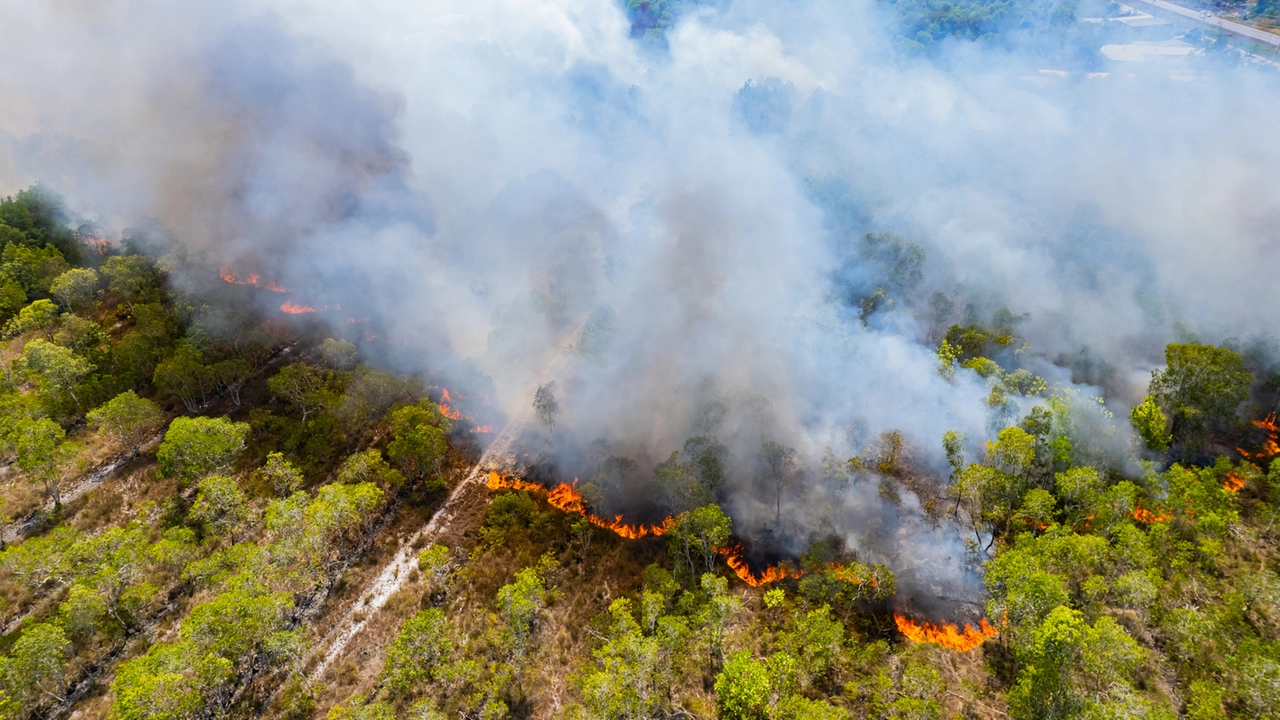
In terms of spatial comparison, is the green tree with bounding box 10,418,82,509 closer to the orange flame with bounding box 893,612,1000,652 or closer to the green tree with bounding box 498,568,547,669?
the green tree with bounding box 498,568,547,669

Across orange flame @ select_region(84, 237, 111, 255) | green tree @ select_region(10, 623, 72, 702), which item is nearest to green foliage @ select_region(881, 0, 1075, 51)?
orange flame @ select_region(84, 237, 111, 255)

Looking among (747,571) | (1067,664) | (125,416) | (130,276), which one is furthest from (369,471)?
(1067,664)

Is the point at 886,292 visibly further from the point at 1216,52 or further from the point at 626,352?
the point at 1216,52

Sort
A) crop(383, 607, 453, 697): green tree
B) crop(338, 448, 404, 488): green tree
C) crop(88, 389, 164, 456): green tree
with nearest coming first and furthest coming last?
crop(383, 607, 453, 697): green tree, crop(338, 448, 404, 488): green tree, crop(88, 389, 164, 456): green tree

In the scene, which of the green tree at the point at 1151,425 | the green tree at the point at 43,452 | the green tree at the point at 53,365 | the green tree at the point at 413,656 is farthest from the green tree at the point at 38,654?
the green tree at the point at 1151,425

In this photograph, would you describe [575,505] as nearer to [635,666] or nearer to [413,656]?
[413,656]

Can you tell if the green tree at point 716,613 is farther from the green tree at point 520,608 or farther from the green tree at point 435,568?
the green tree at point 435,568
